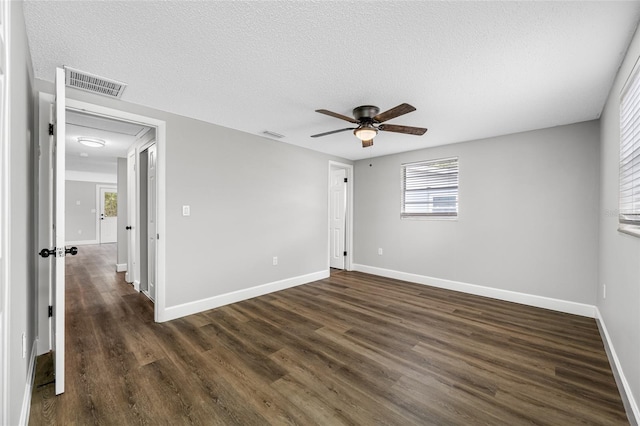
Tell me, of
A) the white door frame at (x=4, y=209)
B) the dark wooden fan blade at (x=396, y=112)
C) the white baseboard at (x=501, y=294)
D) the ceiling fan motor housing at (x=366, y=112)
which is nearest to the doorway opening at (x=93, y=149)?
the white door frame at (x=4, y=209)

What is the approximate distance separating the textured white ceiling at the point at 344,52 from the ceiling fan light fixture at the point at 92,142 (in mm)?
2417

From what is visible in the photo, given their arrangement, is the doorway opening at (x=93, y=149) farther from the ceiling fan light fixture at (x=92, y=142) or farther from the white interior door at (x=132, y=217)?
the ceiling fan light fixture at (x=92, y=142)

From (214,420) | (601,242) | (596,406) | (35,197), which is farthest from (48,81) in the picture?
(601,242)

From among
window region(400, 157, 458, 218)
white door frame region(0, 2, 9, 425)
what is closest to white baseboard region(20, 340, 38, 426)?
white door frame region(0, 2, 9, 425)

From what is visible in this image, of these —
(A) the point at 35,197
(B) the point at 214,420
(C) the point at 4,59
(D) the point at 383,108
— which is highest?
(D) the point at 383,108

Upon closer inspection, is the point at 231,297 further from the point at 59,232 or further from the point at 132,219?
the point at 132,219

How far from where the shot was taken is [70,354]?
7.77ft

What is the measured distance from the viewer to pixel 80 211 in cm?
936

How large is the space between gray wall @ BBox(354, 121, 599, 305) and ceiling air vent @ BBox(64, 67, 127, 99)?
13.7ft

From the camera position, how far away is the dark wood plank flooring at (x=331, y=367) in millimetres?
1714

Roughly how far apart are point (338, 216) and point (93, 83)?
4.46 metres

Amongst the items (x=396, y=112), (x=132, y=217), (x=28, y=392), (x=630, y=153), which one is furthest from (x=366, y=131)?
(x=132, y=217)

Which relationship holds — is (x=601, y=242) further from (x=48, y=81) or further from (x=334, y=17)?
(x=48, y=81)

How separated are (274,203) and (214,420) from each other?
3.00 meters
